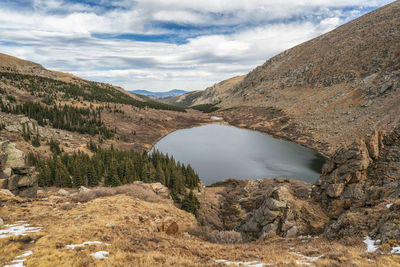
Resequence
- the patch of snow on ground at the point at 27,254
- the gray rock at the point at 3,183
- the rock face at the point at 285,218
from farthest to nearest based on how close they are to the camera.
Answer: the gray rock at the point at 3,183 → the rock face at the point at 285,218 → the patch of snow on ground at the point at 27,254

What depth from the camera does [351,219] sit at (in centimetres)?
1538

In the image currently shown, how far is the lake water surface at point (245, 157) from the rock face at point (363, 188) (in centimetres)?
3137

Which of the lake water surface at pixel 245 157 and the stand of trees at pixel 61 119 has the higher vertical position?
the stand of trees at pixel 61 119

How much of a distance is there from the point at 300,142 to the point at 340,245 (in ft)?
252

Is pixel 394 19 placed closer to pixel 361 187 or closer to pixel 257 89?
pixel 257 89

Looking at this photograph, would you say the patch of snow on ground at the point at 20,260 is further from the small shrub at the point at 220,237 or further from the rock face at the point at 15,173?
the rock face at the point at 15,173

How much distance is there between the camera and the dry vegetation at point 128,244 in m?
10.7

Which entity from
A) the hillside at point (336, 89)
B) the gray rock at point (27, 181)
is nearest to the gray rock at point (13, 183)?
the gray rock at point (27, 181)

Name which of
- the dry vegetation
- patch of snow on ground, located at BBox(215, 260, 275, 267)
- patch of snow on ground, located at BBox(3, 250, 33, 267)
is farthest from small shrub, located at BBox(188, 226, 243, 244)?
patch of snow on ground, located at BBox(3, 250, 33, 267)

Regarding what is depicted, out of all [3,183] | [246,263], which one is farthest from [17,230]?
[246,263]

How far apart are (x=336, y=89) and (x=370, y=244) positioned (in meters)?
118

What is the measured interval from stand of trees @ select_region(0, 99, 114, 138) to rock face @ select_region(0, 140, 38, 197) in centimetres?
6704

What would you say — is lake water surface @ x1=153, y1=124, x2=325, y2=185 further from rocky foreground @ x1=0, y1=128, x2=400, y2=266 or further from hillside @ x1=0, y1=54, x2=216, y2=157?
rocky foreground @ x1=0, y1=128, x2=400, y2=266

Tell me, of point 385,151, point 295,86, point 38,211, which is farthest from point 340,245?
point 295,86
